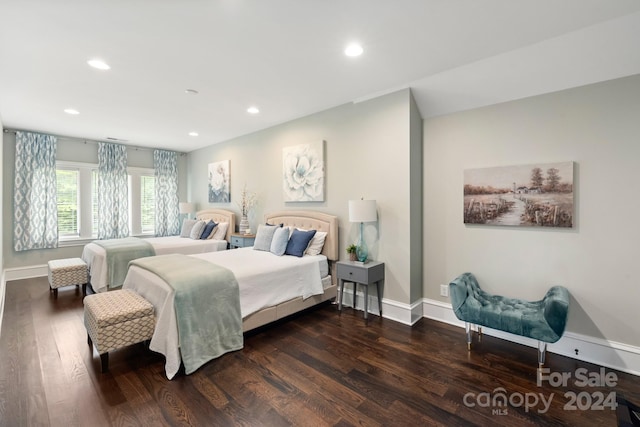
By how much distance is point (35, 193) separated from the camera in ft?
17.5

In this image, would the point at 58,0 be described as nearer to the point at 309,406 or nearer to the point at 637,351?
the point at 309,406

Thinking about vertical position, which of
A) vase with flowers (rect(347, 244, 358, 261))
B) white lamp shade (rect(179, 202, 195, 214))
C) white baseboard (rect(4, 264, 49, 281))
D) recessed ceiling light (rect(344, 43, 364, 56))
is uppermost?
recessed ceiling light (rect(344, 43, 364, 56))

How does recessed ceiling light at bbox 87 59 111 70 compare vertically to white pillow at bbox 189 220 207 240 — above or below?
above

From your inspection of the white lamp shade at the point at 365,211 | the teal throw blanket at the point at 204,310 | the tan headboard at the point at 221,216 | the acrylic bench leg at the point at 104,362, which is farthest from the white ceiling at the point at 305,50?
the acrylic bench leg at the point at 104,362

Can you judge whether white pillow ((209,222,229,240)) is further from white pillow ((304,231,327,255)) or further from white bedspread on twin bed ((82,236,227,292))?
white pillow ((304,231,327,255))

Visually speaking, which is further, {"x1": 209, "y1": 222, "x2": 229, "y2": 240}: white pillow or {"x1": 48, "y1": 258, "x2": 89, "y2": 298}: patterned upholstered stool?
{"x1": 209, "y1": 222, "x2": 229, "y2": 240}: white pillow

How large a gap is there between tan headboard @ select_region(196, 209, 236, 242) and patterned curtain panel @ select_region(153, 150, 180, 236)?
888 mm

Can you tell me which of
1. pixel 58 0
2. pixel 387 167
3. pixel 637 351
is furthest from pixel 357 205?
pixel 58 0

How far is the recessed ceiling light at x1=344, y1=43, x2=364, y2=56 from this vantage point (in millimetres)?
2498

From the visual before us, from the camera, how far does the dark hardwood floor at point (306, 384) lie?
6.17 feet

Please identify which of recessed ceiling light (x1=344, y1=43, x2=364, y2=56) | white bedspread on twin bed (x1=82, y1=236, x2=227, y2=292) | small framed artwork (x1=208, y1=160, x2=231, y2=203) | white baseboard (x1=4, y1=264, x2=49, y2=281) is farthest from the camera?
small framed artwork (x1=208, y1=160, x2=231, y2=203)

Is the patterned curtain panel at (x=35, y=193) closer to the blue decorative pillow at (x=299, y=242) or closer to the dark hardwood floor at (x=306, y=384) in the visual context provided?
the dark hardwood floor at (x=306, y=384)

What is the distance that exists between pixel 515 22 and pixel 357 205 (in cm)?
212

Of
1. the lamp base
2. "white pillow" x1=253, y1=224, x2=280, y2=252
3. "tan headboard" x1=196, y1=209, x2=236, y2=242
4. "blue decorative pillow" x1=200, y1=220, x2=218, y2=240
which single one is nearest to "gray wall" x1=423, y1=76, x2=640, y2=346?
the lamp base
